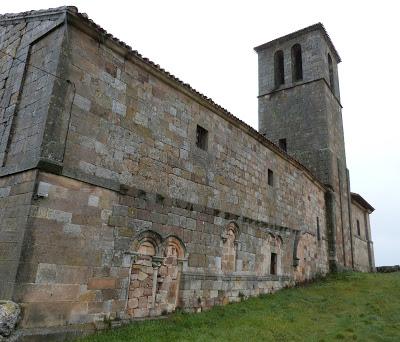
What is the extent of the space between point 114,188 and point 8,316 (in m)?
2.73

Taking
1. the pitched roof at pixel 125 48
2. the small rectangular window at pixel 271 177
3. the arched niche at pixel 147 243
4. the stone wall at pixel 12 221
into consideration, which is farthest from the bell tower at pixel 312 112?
the stone wall at pixel 12 221

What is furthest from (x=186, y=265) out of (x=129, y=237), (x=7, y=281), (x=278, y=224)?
A: (x=278, y=224)

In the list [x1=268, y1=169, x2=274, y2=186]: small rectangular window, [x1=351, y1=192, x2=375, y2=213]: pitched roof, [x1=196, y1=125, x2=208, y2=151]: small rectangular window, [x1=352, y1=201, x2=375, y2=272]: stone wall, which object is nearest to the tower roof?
[x1=351, y1=192, x2=375, y2=213]: pitched roof

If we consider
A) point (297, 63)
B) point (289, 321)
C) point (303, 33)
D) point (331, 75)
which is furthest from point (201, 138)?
point (331, 75)

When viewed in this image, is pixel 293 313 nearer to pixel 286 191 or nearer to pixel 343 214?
pixel 286 191

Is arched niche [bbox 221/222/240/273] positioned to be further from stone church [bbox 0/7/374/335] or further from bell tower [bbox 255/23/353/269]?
bell tower [bbox 255/23/353/269]

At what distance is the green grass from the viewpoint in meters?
6.36

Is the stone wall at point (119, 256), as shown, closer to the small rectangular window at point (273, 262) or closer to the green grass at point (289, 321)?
the green grass at point (289, 321)

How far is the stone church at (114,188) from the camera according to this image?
5730 millimetres

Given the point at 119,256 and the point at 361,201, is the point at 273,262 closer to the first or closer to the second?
the point at 119,256

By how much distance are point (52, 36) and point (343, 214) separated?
15.9 m

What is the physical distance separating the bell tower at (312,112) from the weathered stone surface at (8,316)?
14.5m

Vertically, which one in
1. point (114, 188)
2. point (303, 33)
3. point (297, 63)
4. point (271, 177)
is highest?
point (303, 33)

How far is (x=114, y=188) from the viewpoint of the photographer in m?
6.79
